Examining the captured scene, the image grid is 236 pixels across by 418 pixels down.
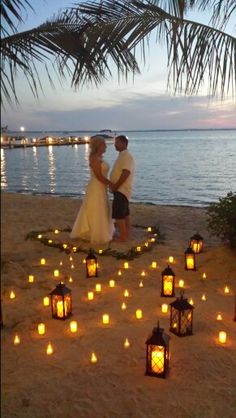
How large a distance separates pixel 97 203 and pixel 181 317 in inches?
144

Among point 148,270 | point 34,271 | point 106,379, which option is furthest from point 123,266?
point 106,379

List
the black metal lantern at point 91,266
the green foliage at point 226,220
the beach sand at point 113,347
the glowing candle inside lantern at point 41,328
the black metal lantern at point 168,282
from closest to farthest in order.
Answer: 1. the beach sand at point 113,347
2. the glowing candle inside lantern at point 41,328
3. the black metal lantern at point 168,282
4. the black metal lantern at point 91,266
5. the green foliage at point 226,220

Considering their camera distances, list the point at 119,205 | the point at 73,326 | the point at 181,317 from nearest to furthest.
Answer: the point at 181,317
the point at 73,326
the point at 119,205

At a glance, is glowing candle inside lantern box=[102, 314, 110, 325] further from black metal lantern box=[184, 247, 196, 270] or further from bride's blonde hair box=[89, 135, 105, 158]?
bride's blonde hair box=[89, 135, 105, 158]

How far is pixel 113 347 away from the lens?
12.1ft

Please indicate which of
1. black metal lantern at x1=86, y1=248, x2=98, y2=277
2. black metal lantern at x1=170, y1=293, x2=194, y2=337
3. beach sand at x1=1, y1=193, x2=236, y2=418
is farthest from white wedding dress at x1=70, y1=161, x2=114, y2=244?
black metal lantern at x1=170, y1=293, x2=194, y2=337

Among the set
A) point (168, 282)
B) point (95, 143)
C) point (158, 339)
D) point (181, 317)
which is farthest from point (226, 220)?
A: point (158, 339)

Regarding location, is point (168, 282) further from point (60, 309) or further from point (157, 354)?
point (157, 354)

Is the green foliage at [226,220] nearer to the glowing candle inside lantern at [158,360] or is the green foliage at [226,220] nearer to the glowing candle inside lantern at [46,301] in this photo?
the glowing candle inside lantern at [46,301]

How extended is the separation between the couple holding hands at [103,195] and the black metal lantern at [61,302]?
295 centimetres

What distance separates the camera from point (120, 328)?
13.4 feet

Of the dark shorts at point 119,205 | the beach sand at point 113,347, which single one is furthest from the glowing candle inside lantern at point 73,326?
the dark shorts at point 119,205

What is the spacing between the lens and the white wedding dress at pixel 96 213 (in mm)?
7121

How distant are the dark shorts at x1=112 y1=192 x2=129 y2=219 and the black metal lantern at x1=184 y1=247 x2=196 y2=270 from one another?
66.0 inches
